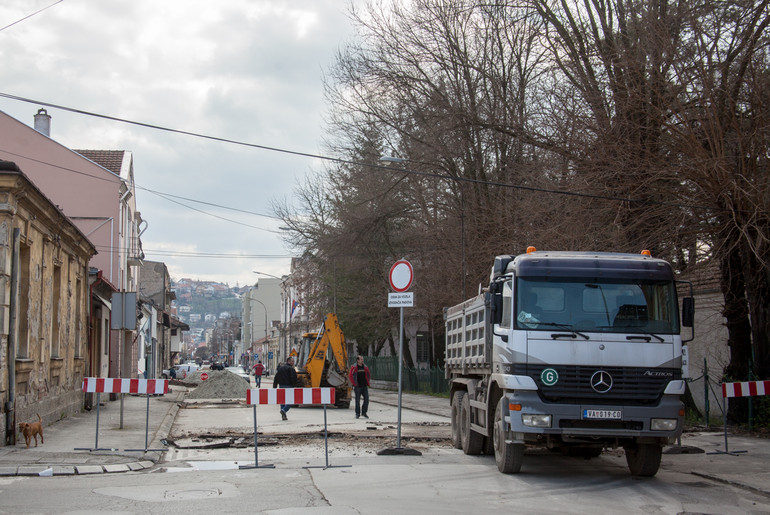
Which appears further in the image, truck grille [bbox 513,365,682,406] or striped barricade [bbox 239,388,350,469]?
striped barricade [bbox 239,388,350,469]

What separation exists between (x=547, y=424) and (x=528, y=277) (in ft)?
5.98

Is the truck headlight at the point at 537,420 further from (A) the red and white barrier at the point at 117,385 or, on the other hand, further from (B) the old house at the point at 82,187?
(B) the old house at the point at 82,187

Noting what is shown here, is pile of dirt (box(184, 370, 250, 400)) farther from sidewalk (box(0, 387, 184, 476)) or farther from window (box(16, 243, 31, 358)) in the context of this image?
window (box(16, 243, 31, 358))

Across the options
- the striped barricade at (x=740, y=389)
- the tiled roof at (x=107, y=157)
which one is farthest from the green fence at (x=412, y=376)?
the striped barricade at (x=740, y=389)

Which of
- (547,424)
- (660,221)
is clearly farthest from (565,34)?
(547,424)

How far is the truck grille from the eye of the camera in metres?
9.82

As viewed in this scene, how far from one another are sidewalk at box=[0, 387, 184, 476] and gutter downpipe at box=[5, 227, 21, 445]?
33 cm

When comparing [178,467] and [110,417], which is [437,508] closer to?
[178,467]

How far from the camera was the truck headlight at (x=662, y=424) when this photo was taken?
9.77 m

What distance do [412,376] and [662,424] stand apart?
110 ft

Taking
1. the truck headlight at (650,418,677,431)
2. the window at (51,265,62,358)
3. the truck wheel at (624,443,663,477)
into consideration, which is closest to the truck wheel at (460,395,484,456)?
the truck wheel at (624,443,663,477)

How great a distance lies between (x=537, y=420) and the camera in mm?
9734

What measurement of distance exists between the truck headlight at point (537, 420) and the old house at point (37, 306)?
847 cm

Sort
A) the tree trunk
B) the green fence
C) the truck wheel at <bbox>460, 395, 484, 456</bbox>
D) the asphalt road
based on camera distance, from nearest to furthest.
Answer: the asphalt road
the truck wheel at <bbox>460, 395, 484, 456</bbox>
the tree trunk
the green fence
